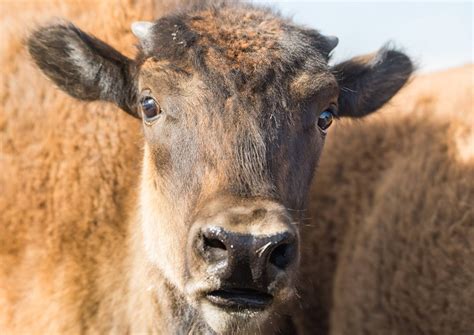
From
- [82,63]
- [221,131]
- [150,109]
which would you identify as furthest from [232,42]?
[82,63]

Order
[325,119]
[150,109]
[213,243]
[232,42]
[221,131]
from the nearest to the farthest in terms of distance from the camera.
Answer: [213,243]
[221,131]
[232,42]
[150,109]
[325,119]

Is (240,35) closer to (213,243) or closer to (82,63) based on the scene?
(82,63)

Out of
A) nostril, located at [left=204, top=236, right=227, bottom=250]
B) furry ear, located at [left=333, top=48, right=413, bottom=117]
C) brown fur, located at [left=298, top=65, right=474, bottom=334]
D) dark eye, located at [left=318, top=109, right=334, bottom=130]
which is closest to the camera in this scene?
nostril, located at [left=204, top=236, right=227, bottom=250]

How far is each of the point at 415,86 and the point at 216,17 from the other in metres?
3.96

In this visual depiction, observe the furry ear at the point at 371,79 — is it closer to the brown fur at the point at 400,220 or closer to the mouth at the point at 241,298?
the brown fur at the point at 400,220

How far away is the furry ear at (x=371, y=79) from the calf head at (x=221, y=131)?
2.07 feet

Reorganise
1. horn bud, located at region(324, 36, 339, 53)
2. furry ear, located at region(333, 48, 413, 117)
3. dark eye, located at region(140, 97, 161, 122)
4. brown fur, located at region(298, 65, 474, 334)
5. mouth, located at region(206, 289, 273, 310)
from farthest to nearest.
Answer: brown fur, located at region(298, 65, 474, 334) < furry ear, located at region(333, 48, 413, 117) < horn bud, located at region(324, 36, 339, 53) < dark eye, located at region(140, 97, 161, 122) < mouth, located at region(206, 289, 273, 310)

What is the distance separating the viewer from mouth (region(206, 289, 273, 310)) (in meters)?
4.91

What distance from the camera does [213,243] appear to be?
4809 millimetres

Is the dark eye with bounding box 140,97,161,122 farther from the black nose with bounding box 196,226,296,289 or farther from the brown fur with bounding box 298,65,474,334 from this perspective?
the brown fur with bounding box 298,65,474,334

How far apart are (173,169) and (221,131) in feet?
1.70

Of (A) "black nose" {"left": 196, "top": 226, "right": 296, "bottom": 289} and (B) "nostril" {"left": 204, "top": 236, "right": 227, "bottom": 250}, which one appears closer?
(A) "black nose" {"left": 196, "top": 226, "right": 296, "bottom": 289}

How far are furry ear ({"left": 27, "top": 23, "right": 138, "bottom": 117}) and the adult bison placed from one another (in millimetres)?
11

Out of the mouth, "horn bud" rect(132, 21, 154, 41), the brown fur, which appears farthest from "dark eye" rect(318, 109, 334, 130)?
the brown fur
